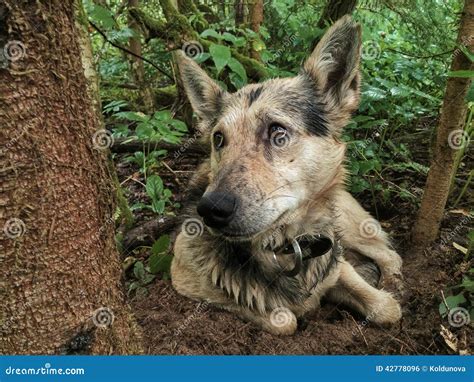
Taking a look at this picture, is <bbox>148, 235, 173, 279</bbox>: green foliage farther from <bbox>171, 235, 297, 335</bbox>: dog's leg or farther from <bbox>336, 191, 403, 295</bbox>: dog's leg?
<bbox>336, 191, 403, 295</bbox>: dog's leg

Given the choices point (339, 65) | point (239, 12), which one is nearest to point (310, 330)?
point (339, 65)

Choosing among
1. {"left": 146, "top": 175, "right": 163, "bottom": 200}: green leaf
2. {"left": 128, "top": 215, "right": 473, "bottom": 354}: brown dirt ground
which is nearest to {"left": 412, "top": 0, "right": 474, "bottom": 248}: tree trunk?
Result: {"left": 128, "top": 215, "right": 473, "bottom": 354}: brown dirt ground

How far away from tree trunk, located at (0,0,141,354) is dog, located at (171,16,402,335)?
0.72 meters

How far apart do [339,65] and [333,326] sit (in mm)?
1775

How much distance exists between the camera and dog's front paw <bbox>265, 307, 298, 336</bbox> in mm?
2756

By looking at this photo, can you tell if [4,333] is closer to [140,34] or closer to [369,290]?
[369,290]

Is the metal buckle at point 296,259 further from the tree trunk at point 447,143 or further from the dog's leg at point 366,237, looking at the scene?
the tree trunk at point 447,143

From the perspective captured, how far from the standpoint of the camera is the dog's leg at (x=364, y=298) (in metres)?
2.97

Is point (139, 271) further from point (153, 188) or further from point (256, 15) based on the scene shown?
point (256, 15)

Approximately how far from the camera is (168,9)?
4672mm

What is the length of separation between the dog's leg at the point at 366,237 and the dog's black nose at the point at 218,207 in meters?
1.59

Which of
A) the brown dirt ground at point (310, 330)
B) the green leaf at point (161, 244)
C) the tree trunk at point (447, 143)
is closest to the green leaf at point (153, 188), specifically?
the green leaf at point (161, 244)

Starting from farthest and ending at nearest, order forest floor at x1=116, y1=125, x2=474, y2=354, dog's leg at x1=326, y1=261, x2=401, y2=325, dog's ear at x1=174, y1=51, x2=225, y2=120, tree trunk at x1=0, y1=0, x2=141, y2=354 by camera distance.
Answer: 1. dog's ear at x1=174, y1=51, x2=225, y2=120
2. dog's leg at x1=326, y1=261, x2=401, y2=325
3. forest floor at x1=116, y1=125, x2=474, y2=354
4. tree trunk at x1=0, y1=0, x2=141, y2=354

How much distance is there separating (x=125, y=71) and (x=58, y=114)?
5206 mm
